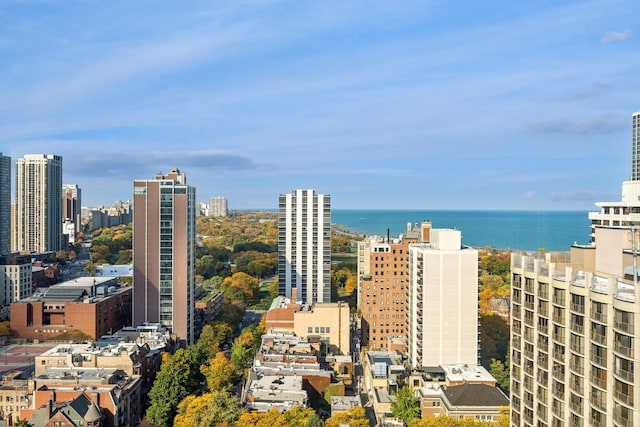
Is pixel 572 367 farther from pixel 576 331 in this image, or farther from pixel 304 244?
pixel 304 244

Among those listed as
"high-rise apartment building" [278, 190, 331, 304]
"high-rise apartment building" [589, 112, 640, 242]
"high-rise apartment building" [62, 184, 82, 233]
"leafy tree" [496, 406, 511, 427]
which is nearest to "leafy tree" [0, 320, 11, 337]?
"high-rise apartment building" [278, 190, 331, 304]

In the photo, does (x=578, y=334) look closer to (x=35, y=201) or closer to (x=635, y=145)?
(x=635, y=145)

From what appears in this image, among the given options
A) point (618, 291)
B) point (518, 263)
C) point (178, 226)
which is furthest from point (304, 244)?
point (618, 291)

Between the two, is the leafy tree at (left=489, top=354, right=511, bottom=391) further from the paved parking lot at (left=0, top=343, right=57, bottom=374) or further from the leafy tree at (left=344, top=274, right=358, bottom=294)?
the leafy tree at (left=344, top=274, right=358, bottom=294)

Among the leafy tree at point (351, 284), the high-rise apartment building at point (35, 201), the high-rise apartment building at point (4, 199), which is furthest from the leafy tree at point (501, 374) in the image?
the high-rise apartment building at point (35, 201)

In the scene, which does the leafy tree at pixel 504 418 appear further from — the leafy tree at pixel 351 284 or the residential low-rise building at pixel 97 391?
the leafy tree at pixel 351 284

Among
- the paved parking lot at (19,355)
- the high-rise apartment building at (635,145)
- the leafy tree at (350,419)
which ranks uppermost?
the high-rise apartment building at (635,145)

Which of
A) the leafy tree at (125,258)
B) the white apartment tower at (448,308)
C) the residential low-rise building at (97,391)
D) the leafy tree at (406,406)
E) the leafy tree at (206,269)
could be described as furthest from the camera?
the leafy tree at (125,258)
